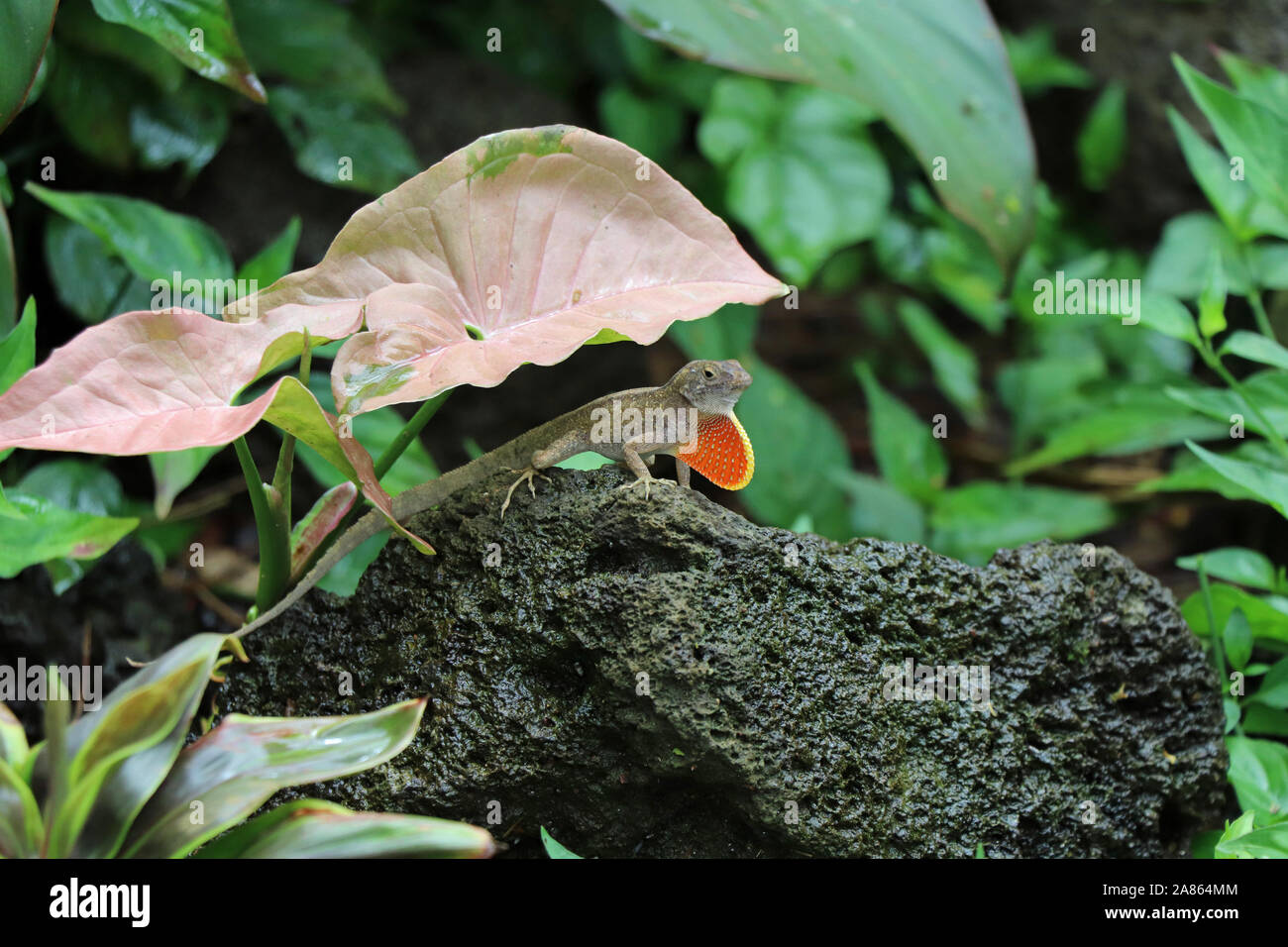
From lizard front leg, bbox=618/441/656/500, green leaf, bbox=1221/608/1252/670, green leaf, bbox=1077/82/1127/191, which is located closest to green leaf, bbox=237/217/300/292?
lizard front leg, bbox=618/441/656/500

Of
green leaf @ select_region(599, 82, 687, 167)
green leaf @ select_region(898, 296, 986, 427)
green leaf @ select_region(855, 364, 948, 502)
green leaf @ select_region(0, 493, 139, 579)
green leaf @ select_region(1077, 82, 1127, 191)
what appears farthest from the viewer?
green leaf @ select_region(1077, 82, 1127, 191)

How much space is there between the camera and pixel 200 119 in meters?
2.55

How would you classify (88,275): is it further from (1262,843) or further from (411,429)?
(1262,843)

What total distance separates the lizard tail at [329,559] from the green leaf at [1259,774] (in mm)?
1436

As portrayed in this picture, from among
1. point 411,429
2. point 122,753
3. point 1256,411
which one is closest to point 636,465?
point 411,429

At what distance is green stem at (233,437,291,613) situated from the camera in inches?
59.2

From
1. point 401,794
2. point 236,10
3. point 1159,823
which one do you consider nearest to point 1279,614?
point 1159,823

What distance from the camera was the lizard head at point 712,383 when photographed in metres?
1.69

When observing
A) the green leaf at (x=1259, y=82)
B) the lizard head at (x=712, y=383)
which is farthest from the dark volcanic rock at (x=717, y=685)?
the green leaf at (x=1259, y=82)

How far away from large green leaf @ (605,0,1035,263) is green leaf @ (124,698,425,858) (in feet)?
4.56

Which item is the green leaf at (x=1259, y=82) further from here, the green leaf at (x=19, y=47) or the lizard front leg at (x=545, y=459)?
the green leaf at (x=19, y=47)

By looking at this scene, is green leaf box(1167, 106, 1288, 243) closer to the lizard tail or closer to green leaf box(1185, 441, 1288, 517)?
green leaf box(1185, 441, 1288, 517)

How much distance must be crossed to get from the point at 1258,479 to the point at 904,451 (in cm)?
121
